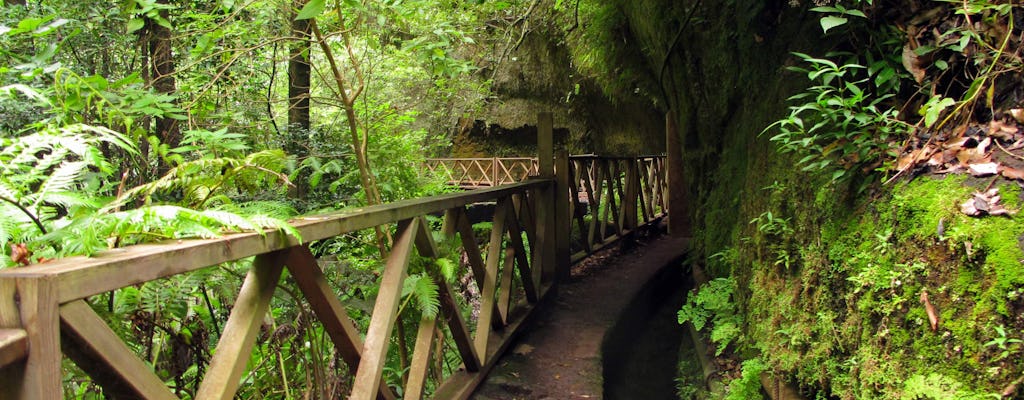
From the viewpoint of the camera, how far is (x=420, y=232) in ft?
8.62

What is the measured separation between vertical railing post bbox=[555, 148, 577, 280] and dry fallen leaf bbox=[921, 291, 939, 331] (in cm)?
372

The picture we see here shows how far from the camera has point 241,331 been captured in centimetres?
148

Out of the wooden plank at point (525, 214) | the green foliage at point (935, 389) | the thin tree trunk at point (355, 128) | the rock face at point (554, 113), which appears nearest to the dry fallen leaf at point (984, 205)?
the green foliage at point (935, 389)

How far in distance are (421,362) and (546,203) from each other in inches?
110

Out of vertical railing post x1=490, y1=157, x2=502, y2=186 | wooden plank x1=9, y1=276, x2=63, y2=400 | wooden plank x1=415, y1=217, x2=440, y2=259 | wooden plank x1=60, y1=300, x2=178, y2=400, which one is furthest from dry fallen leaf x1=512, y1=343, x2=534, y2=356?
vertical railing post x1=490, y1=157, x2=502, y2=186

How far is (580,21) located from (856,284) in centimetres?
645

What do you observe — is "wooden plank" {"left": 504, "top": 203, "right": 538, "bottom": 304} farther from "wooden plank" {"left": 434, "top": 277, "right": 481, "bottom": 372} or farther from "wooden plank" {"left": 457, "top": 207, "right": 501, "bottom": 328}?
"wooden plank" {"left": 434, "top": 277, "right": 481, "bottom": 372}

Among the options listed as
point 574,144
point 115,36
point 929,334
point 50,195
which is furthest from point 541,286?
point 574,144

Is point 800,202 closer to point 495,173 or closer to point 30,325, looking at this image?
point 30,325

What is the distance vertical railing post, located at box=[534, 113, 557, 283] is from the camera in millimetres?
5074

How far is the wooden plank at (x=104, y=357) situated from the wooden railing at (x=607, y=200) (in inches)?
175

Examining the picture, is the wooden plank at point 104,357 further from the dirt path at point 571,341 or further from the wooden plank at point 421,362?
the dirt path at point 571,341

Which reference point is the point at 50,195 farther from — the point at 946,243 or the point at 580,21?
the point at 580,21

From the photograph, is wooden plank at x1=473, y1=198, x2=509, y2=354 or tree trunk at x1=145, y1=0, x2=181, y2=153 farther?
tree trunk at x1=145, y1=0, x2=181, y2=153
